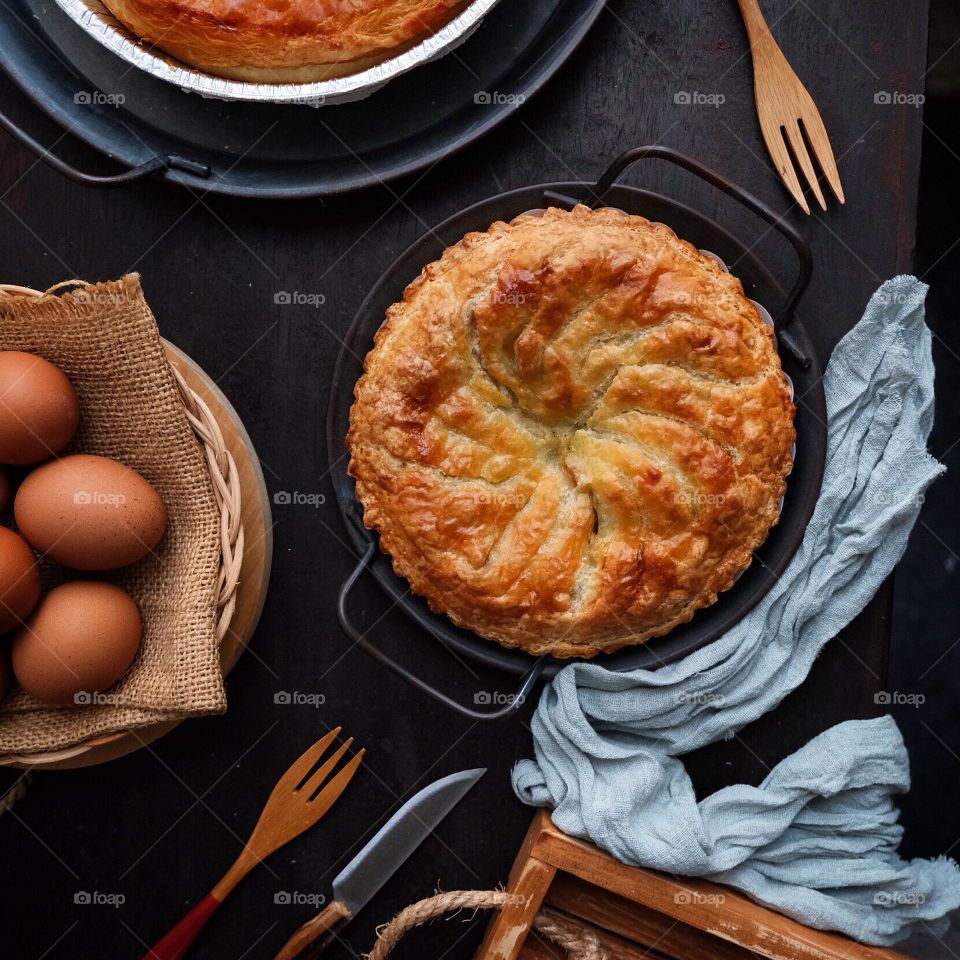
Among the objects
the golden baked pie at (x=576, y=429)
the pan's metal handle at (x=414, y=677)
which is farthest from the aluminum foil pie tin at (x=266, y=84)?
the pan's metal handle at (x=414, y=677)

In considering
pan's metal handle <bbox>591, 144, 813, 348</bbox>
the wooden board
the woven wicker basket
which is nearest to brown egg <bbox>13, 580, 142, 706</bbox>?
the woven wicker basket

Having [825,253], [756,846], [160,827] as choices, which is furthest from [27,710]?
[825,253]

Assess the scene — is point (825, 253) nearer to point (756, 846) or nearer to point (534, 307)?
point (534, 307)

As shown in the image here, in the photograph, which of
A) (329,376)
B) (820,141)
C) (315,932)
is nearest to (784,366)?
(820,141)

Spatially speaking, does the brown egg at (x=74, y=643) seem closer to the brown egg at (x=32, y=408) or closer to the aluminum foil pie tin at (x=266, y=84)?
the brown egg at (x=32, y=408)

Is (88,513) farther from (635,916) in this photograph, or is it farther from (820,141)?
(820,141)

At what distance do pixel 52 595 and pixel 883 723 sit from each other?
70.4 inches

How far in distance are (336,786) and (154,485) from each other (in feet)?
2.70

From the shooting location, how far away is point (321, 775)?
2254 mm

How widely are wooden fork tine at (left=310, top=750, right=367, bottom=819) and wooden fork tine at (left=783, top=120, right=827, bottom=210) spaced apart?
5.36ft

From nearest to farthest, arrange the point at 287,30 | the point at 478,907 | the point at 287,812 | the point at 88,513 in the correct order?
the point at 88,513 < the point at 287,30 < the point at 478,907 < the point at 287,812

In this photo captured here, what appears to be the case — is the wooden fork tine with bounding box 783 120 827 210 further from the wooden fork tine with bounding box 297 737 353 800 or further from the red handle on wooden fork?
the red handle on wooden fork

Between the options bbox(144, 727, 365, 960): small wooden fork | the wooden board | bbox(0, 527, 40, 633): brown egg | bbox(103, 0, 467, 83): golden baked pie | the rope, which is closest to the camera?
bbox(0, 527, 40, 633): brown egg

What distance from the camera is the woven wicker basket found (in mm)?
1935
